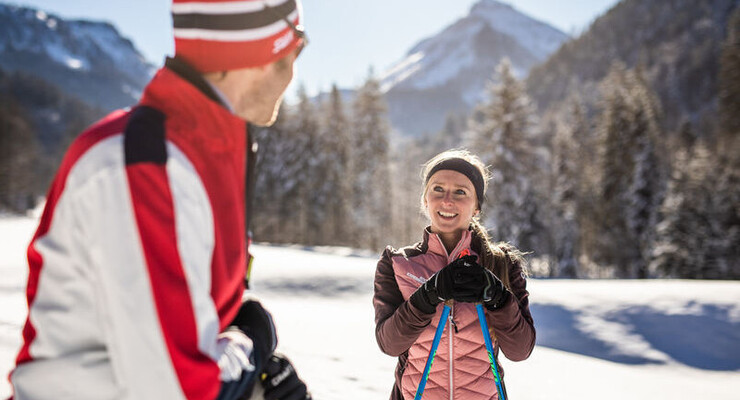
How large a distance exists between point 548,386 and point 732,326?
3334mm

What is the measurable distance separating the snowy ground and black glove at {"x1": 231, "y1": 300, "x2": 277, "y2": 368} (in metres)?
2.62

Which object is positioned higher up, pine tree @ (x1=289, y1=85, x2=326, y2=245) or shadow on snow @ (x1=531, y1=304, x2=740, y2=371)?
pine tree @ (x1=289, y1=85, x2=326, y2=245)

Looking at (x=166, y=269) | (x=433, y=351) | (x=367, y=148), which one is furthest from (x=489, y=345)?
(x=367, y=148)

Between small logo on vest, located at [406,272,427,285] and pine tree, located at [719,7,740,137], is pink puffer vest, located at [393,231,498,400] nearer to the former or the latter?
small logo on vest, located at [406,272,427,285]

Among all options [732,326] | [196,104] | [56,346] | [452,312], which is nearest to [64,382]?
[56,346]

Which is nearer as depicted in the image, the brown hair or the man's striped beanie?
Answer: the man's striped beanie

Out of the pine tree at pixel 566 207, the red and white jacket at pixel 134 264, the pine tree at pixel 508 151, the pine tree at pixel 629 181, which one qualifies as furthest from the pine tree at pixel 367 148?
the red and white jacket at pixel 134 264

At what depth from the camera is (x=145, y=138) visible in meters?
0.88

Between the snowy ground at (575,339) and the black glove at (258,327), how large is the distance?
262cm

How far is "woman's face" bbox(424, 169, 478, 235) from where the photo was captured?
221cm

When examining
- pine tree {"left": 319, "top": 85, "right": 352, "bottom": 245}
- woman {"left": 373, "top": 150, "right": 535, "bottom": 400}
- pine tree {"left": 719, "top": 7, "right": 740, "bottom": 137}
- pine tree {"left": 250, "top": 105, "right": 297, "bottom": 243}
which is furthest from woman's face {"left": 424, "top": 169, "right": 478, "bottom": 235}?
pine tree {"left": 719, "top": 7, "right": 740, "bottom": 137}

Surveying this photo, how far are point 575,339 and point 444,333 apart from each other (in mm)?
4624

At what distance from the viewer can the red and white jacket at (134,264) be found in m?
0.83

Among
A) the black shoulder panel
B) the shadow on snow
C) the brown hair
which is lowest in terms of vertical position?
the shadow on snow
